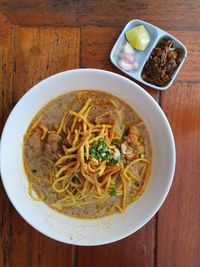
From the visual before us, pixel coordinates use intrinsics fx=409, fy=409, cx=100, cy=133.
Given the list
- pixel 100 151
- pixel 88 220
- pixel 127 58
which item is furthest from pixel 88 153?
pixel 127 58

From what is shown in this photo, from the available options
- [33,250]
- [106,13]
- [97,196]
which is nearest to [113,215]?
[97,196]

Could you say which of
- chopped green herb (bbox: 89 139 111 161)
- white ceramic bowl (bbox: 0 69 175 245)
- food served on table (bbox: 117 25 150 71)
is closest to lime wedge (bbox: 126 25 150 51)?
food served on table (bbox: 117 25 150 71)

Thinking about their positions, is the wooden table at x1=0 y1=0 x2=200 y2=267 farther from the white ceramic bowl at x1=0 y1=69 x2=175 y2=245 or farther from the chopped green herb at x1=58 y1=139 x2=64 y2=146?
the chopped green herb at x1=58 y1=139 x2=64 y2=146

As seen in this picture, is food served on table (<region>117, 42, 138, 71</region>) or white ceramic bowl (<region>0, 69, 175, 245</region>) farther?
food served on table (<region>117, 42, 138, 71</region>)

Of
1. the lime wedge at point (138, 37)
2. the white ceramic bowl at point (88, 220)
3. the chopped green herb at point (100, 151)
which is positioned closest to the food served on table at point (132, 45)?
the lime wedge at point (138, 37)

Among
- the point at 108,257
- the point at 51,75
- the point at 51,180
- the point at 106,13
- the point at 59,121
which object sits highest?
the point at 106,13

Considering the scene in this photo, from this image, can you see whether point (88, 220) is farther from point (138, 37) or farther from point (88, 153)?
point (138, 37)

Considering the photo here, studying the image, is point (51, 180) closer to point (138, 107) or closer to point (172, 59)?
point (138, 107)
